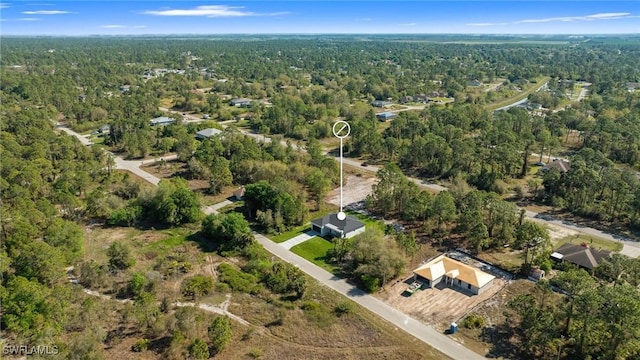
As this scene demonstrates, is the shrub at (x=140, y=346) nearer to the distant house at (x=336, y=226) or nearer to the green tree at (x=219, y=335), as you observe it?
the green tree at (x=219, y=335)

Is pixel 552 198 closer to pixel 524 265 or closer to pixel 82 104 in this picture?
pixel 524 265

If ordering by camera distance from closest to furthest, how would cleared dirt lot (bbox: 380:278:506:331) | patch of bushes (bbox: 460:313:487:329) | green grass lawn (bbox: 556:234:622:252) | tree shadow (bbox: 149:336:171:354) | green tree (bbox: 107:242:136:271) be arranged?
tree shadow (bbox: 149:336:171:354)
patch of bushes (bbox: 460:313:487:329)
cleared dirt lot (bbox: 380:278:506:331)
green tree (bbox: 107:242:136:271)
green grass lawn (bbox: 556:234:622:252)

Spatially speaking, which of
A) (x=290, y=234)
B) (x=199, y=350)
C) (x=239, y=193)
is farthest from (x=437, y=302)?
(x=239, y=193)

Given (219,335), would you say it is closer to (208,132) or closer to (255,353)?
(255,353)

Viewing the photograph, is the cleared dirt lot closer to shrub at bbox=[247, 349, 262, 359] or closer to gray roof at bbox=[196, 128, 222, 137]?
shrub at bbox=[247, 349, 262, 359]

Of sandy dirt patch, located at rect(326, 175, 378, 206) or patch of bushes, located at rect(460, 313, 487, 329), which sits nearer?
patch of bushes, located at rect(460, 313, 487, 329)

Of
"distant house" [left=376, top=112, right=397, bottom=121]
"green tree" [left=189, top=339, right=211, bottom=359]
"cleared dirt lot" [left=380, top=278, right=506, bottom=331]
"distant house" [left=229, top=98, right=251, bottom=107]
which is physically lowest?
"cleared dirt lot" [left=380, top=278, right=506, bottom=331]

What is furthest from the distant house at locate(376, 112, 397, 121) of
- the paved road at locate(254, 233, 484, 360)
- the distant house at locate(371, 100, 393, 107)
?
the paved road at locate(254, 233, 484, 360)

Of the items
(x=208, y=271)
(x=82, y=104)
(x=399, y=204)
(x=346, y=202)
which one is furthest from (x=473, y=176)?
(x=82, y=104)
